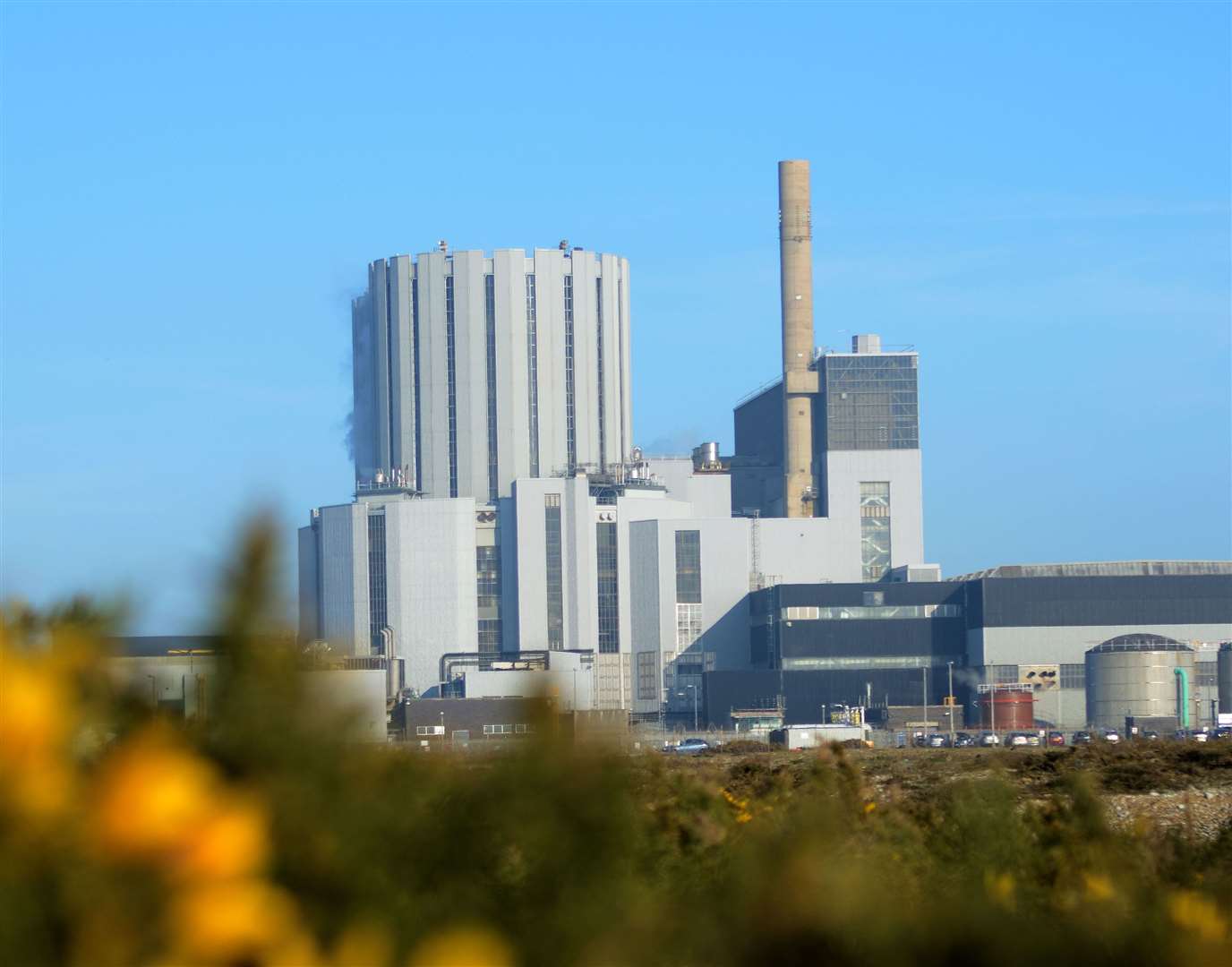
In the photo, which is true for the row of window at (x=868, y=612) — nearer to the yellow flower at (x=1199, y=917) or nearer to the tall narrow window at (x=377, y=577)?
the tall narrow window at (x=377, y=577)

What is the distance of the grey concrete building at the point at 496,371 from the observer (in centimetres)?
11131

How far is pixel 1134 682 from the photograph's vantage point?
313 feet

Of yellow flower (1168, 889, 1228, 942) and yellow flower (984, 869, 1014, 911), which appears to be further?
yellow flower (984, 869, 1014, 911)

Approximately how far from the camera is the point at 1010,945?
2.41m

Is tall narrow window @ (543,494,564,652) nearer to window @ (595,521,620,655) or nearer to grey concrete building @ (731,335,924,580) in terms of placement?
window @ (595,521,620,655)

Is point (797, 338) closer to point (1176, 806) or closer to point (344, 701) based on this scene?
point (1176, 806)

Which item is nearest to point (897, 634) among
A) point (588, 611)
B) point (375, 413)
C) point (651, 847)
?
point (588, 611)

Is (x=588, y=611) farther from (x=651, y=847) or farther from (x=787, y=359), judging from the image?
(x=651, y=847)

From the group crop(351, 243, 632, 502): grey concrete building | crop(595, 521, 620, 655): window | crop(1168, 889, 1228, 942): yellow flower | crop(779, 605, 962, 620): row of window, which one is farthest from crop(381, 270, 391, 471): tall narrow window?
crop(1168, 889, 1228, 942): yellow flower

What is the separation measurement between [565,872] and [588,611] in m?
102

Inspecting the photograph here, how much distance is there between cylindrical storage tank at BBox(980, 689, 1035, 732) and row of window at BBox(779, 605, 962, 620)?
8025mm

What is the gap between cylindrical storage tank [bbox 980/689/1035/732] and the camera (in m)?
95.7

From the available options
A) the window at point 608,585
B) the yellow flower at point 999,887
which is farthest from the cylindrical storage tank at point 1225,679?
the yellow flower at point 999,887

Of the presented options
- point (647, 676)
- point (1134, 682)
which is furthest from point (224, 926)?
point (647, 676)
